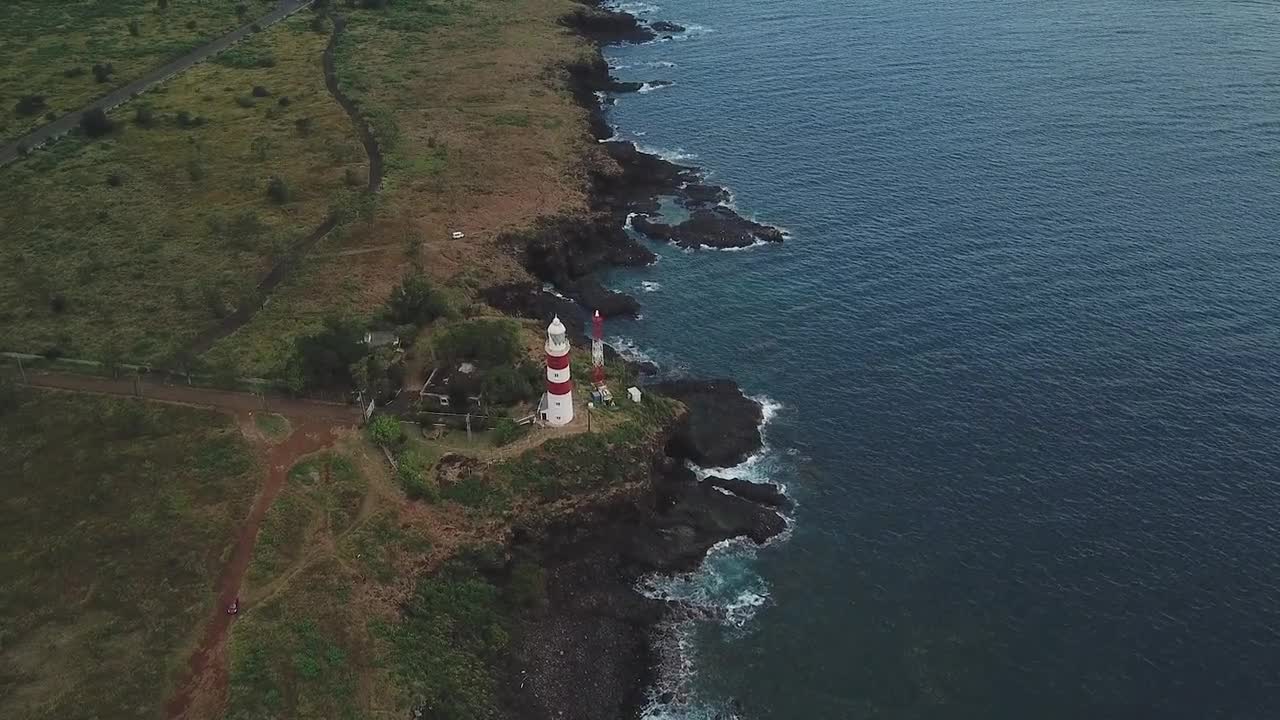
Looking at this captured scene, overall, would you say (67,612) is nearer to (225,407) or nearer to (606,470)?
(225,407)

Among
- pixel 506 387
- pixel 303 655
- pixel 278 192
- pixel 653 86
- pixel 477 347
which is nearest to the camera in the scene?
pixel 303 655

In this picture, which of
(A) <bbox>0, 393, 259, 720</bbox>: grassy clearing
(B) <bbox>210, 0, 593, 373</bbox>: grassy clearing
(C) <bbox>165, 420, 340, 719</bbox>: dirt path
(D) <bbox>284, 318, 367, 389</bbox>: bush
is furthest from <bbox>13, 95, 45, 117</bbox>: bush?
(C) <bbox>165, 420, 340, 719</bbox>: dirt path

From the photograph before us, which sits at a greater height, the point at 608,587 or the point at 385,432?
the point at 385,432

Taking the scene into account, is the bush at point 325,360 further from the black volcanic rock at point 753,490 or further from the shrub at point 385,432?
the black volcanic rock at point 753,490

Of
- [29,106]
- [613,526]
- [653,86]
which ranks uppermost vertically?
[653,86]

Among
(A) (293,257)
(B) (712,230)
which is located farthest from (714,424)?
(A) (293,257)

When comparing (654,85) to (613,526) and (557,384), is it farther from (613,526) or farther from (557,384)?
(613,526)

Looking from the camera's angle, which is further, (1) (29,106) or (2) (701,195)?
(1) (29,106)
